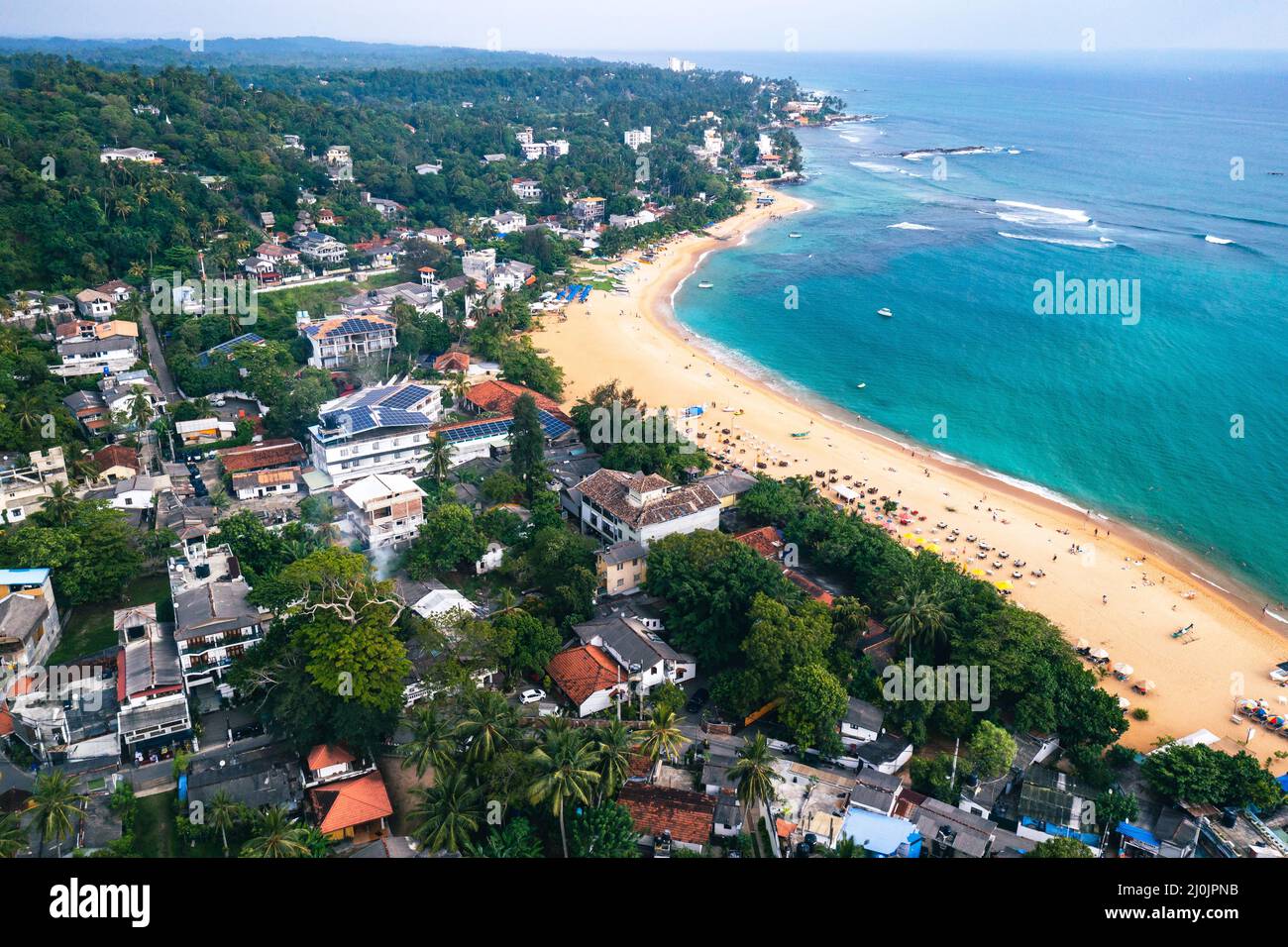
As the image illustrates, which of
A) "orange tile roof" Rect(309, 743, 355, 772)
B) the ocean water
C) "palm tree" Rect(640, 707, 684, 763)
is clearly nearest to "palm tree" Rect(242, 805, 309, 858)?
"orange tile roof" Rect(309, 743, 355, 772)

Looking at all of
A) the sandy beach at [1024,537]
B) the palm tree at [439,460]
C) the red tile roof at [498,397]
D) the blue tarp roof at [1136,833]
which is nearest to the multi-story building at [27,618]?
the palm tree at [439,460]

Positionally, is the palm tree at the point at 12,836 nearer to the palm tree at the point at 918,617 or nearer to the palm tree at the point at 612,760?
the palm tree at the point at 612,760

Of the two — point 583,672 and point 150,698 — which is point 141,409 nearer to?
point 150,698

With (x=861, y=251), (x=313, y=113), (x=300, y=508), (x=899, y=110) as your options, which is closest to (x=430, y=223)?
(x=313, y=113)

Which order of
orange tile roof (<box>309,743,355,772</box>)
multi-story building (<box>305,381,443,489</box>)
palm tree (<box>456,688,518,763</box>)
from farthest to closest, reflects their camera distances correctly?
multi-story building (<box>305,381,443,489</box>) → orange tile roof (<box>309,743,355,772</box>) → palm tree (<box>456,688,518,763</box>)

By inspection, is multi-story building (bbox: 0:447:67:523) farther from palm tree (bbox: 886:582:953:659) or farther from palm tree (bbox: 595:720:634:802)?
palm tree (bbox: 886:582:953:659)
